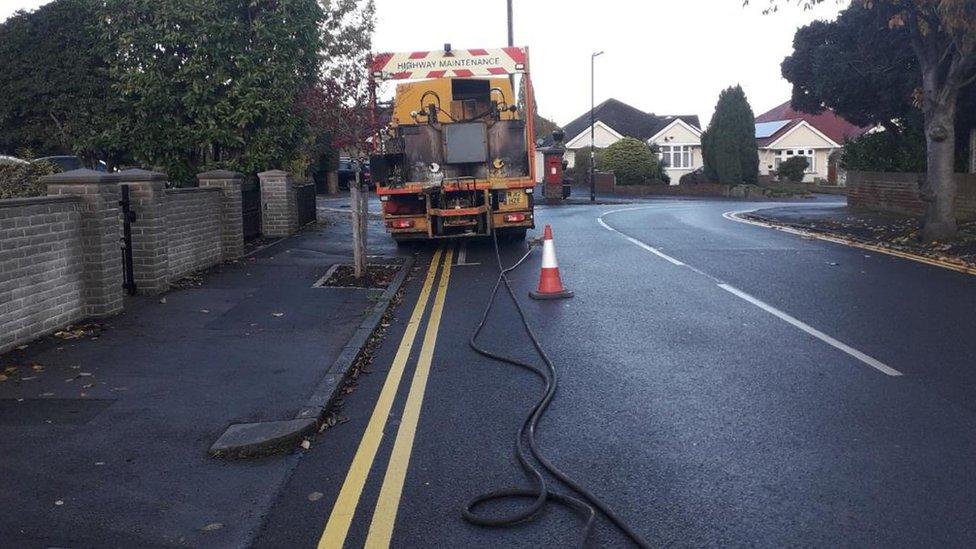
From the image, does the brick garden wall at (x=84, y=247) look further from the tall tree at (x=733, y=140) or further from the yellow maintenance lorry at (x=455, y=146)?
the tall tree at (x=733, y=140)

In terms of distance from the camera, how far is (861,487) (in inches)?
206

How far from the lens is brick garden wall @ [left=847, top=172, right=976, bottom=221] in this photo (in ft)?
66.6

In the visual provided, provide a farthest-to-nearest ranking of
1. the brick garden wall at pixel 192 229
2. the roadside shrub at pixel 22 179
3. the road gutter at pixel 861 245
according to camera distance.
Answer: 1. the road gutter at pixel 861 245
2. the brick garden wall at pixel 192 229
3. the roadside shrub at pixel 22 179

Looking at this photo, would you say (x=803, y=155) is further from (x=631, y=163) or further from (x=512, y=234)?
(x=512, y=234)

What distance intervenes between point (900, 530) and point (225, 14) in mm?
17021

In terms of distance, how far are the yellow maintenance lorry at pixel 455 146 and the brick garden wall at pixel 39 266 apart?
7975 millimetres

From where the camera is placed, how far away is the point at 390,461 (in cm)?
582

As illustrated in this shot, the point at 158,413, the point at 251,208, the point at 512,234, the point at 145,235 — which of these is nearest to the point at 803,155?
the point at 512,234

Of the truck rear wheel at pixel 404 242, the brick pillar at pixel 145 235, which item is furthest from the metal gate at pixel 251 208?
the brick pillar at pixel 145 235

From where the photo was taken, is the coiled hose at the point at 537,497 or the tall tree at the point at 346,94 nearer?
the coiled hose at the point at 537,497

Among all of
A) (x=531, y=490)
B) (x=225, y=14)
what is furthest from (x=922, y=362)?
(x=225, y=14)

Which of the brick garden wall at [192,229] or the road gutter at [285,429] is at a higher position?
the brick garden wall at [192,229]

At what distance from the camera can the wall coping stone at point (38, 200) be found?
28.3ft

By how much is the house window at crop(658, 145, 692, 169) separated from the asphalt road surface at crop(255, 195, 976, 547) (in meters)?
59.8
